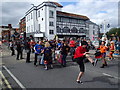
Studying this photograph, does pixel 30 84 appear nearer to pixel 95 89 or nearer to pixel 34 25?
pixel 95 89

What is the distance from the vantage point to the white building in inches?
1423

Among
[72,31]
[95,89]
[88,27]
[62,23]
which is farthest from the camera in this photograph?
[88,27]

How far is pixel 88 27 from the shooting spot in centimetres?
5025

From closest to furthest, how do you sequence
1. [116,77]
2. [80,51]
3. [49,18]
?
[80,51], [116,77], [49,18]

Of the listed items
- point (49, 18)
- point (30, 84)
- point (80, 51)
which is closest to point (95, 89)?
point (80, 51)

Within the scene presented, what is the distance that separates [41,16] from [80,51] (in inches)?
1358

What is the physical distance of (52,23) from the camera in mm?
36906

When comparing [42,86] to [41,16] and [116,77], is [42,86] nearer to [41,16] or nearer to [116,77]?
[116,77]

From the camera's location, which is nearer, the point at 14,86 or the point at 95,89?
the point at 95,89

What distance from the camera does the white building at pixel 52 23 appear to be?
119 ft

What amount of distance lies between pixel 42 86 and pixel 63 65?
373 centimetres

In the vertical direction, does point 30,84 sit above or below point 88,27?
below

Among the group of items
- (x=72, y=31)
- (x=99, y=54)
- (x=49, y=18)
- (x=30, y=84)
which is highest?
(x=49, y=18)

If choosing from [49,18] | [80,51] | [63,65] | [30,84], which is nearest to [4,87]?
[30,84]
